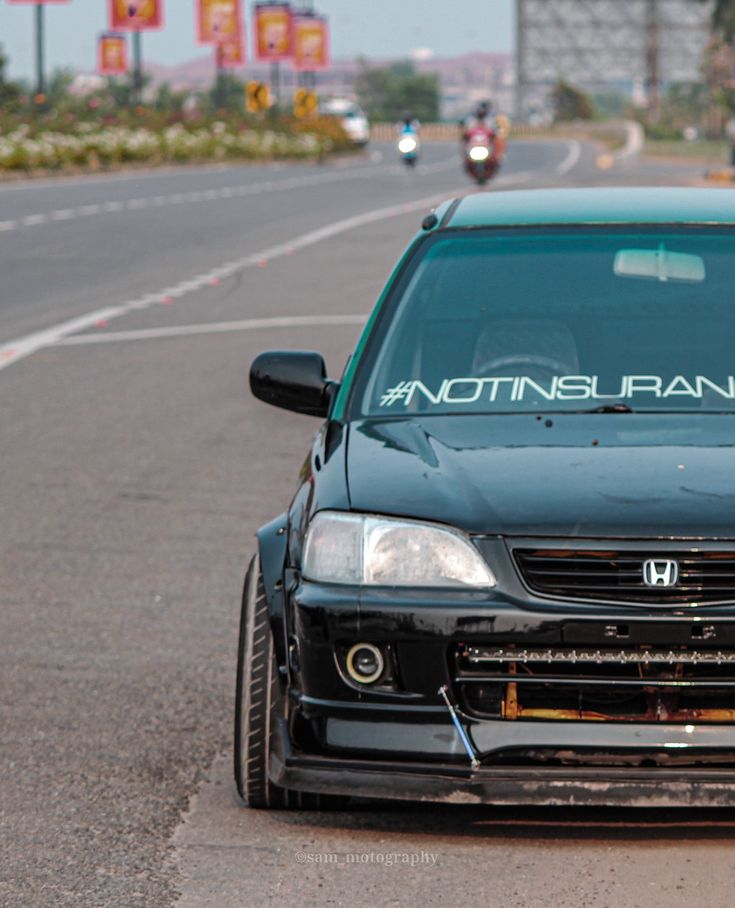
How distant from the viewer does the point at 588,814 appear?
16.2ft

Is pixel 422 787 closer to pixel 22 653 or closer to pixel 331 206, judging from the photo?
pixel 22 653

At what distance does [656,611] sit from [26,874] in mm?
1467

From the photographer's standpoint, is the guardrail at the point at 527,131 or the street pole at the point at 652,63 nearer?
the guardrail at the point at 527,131

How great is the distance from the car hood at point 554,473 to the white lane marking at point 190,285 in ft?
34.1

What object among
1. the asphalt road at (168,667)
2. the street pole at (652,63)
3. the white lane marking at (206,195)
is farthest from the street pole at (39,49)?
the street pole at (652,63)

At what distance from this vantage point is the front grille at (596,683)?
449 cm

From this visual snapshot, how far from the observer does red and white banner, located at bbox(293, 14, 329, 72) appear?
10525 cm

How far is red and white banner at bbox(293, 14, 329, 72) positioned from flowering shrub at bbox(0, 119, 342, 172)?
2053 centimetres

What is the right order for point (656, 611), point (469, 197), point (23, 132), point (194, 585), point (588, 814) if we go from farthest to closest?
1. point (23, 132)
2. point (194, 585)
3. point (469, 197)
4. point (588, 814)
5. point (656, 611)

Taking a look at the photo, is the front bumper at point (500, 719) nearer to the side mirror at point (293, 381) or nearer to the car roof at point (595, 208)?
the side mirror at point (293, 381)

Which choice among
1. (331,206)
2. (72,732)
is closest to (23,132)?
(331,206)

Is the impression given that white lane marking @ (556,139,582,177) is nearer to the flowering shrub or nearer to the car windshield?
the flowering shrub

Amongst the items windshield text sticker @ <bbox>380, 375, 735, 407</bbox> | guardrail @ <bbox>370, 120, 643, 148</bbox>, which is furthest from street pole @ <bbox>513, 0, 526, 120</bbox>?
windshield text sticker @ <bbox>380, 375, 735, 407</bbox>

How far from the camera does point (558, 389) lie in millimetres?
5547
